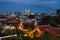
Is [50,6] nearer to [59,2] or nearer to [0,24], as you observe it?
[59,2]

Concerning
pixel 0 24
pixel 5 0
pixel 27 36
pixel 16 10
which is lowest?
pixel 27 36

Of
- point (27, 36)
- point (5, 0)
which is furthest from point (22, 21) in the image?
point (5, 0)

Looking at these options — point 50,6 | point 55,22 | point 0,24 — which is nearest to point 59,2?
point 50,6

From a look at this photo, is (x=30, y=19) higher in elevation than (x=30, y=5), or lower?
lower

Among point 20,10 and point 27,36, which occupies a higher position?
point 20,10
